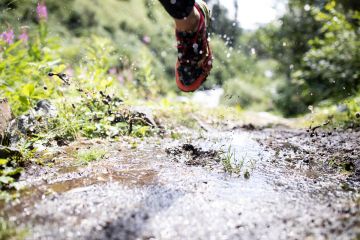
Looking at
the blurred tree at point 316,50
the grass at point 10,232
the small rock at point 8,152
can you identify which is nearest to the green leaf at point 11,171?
the small rock at point 8,152

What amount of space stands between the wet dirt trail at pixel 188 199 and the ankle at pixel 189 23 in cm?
90

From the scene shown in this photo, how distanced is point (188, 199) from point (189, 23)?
1.21m

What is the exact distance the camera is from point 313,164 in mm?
2277

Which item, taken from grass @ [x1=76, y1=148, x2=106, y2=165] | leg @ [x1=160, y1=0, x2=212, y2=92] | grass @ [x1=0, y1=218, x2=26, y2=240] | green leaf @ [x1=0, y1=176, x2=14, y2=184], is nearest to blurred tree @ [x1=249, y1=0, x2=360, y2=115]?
leg @ [x1=160, y1=0, x2=212, y2=92]

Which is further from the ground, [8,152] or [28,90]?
[28,90]

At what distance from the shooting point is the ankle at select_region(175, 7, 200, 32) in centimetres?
218

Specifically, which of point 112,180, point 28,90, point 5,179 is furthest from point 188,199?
point 28,90

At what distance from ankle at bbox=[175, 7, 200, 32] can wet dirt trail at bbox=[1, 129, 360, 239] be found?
0.90 metres

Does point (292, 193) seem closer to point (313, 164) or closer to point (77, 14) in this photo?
point (313, 164)

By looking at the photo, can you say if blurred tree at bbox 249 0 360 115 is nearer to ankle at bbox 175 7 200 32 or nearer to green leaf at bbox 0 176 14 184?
ankle at bbox 175 7 200 32

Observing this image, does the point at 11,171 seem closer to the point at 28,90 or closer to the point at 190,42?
the point at 28,90

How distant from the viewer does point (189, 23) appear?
2.22 m

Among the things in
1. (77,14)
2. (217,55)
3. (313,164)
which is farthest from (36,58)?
(217,55)

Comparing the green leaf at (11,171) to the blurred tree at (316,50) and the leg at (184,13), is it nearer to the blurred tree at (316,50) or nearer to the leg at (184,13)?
the leg at (184,13)
